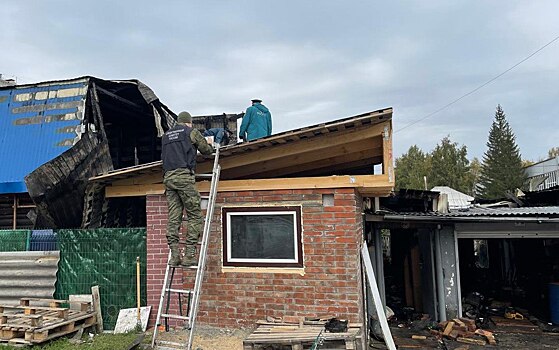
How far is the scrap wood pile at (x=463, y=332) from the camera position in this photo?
346 inches

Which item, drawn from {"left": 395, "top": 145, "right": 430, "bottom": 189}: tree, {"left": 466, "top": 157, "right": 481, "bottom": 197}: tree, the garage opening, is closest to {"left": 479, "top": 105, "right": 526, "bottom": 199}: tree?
{"left": 466, "top": 157, "right": 481, "bottom": 197}: tree

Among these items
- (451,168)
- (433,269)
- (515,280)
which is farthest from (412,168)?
(433,269)

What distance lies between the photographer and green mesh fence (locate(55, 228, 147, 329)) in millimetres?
7109

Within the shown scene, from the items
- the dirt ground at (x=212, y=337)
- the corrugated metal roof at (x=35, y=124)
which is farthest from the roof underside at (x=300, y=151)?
the corrugated metal roof at (x=35, y=124)

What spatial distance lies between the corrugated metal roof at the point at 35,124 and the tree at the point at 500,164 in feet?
161

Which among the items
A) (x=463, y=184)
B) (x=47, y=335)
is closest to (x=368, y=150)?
(x=47, y=335)

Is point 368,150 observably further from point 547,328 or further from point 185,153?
point 547,328

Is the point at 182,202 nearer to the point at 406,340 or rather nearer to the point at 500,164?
the point at 406,340

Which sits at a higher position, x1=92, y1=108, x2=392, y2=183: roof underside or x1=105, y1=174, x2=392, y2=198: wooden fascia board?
x1=92, y1=108, x2=392, y2=183: roof underside

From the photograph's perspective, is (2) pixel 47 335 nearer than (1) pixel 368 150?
Yes

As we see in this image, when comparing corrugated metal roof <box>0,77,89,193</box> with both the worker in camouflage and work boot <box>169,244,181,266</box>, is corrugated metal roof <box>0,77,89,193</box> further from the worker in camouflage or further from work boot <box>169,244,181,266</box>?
work boot <box>169,244,181,266</box>

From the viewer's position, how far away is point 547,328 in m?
10.0

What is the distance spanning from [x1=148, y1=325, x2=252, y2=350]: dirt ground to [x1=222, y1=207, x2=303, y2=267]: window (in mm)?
1014

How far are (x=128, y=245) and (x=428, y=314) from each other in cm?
762
